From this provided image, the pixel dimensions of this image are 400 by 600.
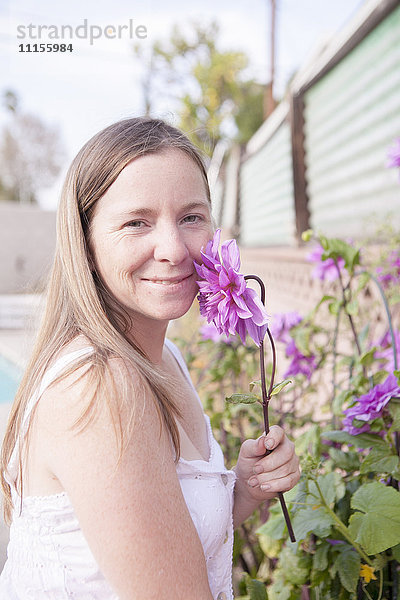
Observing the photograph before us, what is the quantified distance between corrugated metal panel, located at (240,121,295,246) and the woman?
10.0ft

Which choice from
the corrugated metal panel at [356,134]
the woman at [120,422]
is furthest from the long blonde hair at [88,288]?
the corrugated metal panel at [356,134]

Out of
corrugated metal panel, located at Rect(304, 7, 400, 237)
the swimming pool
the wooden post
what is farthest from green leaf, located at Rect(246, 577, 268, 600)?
the swimming pool

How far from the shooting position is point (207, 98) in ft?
53.4

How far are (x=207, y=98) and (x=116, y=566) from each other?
16536 mm

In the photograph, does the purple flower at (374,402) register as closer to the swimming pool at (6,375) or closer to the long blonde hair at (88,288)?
the long blonde hair at (88,288)

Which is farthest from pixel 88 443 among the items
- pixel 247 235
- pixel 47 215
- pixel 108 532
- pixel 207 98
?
pixel 47 215

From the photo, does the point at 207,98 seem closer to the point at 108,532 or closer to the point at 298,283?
the point at 298,283

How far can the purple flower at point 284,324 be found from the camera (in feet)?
6.24

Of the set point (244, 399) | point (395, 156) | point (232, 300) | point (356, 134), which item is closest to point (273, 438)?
point (244, 399)

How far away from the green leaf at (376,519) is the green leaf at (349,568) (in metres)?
0.11

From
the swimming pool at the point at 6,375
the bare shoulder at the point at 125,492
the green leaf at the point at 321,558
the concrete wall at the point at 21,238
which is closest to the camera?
the bare shoulder at the point at 125,492

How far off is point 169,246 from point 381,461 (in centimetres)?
55

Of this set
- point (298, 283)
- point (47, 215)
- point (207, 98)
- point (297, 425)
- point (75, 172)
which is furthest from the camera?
point (47, 215)

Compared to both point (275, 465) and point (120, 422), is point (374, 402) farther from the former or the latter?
point (120, 422)
